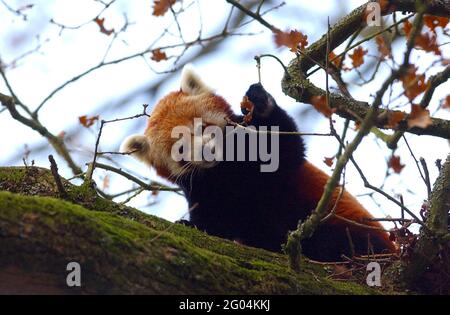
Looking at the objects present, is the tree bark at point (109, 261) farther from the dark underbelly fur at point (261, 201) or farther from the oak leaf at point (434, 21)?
the dark underbelly fur at point (261, 201)

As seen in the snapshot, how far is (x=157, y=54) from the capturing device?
6.89m

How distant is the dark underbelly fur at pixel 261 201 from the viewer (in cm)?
507

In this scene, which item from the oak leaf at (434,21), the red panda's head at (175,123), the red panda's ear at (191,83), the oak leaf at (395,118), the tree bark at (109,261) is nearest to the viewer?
the tree bark at (109,261)

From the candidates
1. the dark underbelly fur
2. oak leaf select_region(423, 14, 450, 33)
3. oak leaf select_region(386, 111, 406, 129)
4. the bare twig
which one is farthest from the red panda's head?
oak leaf select_region(386, 111, 406, 129)

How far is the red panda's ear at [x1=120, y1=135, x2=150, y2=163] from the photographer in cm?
619

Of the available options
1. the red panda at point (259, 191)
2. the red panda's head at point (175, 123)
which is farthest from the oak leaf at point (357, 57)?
the red panda's head at point (175, 123)

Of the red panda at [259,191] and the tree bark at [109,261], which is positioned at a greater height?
the red panda at [259,191]

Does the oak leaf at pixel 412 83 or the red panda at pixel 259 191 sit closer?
the oak leaf at pixel 412 83

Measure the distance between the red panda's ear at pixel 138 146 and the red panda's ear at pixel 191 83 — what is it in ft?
2.56

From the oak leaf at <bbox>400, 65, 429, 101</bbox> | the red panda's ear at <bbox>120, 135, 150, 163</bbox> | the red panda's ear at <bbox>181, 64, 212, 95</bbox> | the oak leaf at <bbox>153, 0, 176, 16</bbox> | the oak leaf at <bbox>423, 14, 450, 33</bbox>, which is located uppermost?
the oak leaf at <bbox>153, 0, 176, 16</bbox>

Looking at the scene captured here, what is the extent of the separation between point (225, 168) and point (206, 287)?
289 cm

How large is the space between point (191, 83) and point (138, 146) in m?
0.97

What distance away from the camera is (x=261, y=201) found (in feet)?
18.0

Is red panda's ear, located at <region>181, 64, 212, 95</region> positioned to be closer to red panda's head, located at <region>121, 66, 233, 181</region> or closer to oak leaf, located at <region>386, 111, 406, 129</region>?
red panda's head, located at <region>121, 66, 233, 181</region>
